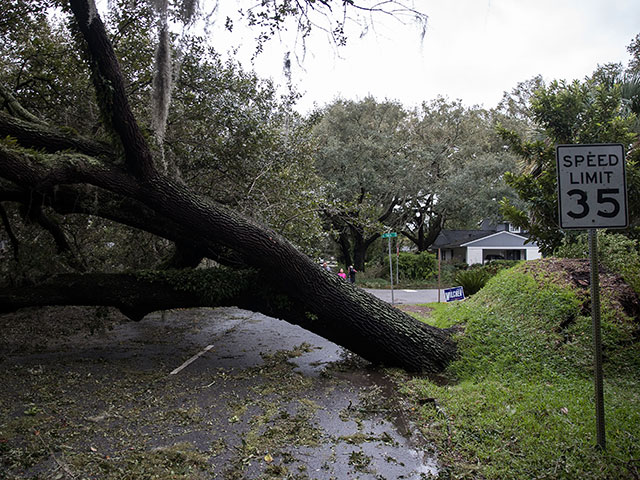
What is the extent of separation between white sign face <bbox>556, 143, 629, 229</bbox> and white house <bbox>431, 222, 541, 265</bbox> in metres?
30.7

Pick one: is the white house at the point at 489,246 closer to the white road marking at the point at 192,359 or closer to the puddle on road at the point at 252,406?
the white road marking at the point at 192,359

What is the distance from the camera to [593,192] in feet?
12.8

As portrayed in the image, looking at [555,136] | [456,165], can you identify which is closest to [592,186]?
[555,136]

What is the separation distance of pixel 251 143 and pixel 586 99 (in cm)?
710

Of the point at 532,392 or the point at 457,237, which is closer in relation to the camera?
the point at 532,392

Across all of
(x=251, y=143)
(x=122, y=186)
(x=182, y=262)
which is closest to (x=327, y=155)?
(x=251, y=143)

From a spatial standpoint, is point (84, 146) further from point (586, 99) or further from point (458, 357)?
point (586, 99)

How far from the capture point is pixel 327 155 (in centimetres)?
2653

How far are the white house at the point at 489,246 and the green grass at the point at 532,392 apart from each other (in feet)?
91.6

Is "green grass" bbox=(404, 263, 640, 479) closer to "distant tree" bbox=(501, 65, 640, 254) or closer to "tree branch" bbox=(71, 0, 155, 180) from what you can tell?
"distant tree" bbox=(501, 65, 640, 254)

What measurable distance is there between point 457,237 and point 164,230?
36.9 metres

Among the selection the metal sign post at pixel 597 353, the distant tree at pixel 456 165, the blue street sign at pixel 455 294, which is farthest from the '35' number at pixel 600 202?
the distant tree at pixel 456 165

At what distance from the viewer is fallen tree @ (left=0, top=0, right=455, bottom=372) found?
20.6 ft

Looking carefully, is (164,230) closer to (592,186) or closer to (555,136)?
(592,186)
